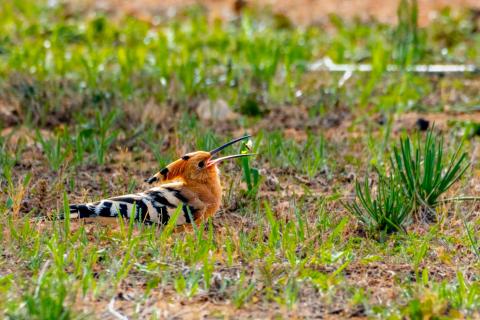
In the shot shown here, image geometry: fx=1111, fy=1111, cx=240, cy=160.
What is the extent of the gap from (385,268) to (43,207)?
1.79 metres

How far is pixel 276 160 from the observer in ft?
20.6

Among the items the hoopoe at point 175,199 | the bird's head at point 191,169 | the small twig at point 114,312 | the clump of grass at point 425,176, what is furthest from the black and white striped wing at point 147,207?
the clump of grass at point 425,176

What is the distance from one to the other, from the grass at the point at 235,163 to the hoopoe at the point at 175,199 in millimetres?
78

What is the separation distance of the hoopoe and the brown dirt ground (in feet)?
17.6

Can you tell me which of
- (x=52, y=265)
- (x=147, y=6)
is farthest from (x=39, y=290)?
(x=147, y=6)

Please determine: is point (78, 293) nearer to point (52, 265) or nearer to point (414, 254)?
point (52, 265)

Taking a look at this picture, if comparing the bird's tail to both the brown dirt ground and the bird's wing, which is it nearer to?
the bird's wing

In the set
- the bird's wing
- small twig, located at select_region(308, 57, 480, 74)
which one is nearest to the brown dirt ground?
small twig, located at select_region(308, 57, 480, 74)

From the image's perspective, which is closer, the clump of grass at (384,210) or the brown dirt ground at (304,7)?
the clump of grass at (384,210)

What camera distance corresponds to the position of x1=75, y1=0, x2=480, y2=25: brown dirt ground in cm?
1072

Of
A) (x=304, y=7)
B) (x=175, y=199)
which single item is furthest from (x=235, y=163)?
(x=304, y=7)

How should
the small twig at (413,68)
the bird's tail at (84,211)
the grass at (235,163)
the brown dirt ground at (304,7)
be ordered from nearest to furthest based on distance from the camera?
the grass at (235,163) < the bird's tail at (84,211) < the small twig at (413,68) < the brown dirt ground at (304,7)

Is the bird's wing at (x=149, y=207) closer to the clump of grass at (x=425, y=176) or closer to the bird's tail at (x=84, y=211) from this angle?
the bird's tail at (x=84, y=211)

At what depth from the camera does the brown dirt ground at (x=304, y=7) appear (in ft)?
35.2
